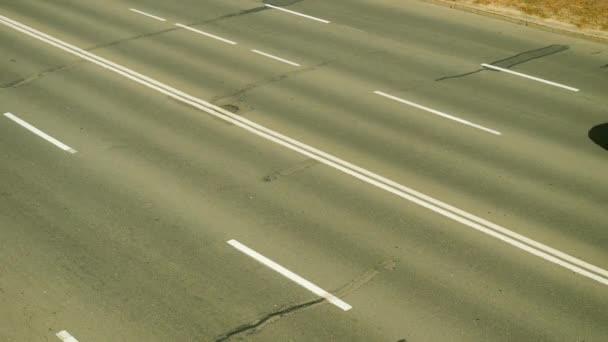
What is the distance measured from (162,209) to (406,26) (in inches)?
461

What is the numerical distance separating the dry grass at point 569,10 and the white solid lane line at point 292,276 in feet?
45.5

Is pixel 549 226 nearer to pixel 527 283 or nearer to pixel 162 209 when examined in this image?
pixel 527 283

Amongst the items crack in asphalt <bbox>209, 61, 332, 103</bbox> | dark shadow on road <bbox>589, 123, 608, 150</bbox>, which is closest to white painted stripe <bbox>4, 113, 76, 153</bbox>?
crack in asphalt <bbox>209, 61, 332, 103</bbox>

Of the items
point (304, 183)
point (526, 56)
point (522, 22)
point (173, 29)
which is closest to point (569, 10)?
point (522, 22)

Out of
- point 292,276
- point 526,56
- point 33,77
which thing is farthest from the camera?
point 526,56

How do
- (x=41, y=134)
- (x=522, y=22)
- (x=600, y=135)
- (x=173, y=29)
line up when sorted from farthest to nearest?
(x=173, y=29)
(x=522, y=22)
(x=41, y=134)
(x=600, y=135)

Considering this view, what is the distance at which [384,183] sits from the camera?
1343 centimetres

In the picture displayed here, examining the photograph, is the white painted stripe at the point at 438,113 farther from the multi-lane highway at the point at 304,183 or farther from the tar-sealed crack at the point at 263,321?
the tar-sealed crack at the point at 263,321

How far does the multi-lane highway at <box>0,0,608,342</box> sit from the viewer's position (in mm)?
10281

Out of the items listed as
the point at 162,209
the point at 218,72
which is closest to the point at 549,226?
the point at 162,209

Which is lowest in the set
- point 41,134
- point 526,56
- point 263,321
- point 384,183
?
point 41,134

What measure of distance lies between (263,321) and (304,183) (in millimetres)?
3993

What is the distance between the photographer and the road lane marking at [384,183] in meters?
11.3

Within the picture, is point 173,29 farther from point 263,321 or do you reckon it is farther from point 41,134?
point 263,321
